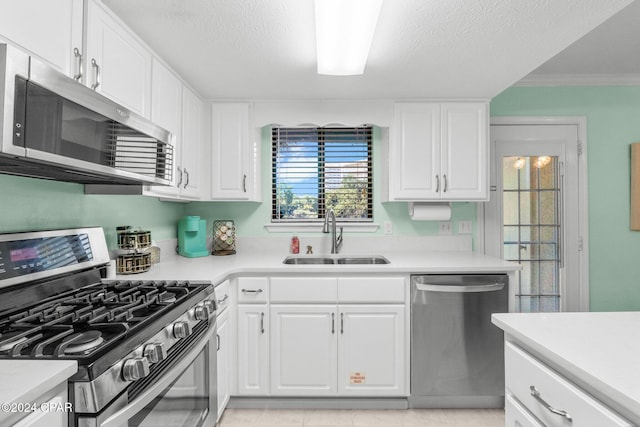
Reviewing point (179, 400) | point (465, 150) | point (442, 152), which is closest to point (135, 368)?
point (179, 400)

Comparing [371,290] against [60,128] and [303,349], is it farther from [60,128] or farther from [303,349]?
[60,128]

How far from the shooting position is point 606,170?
303 centimetres

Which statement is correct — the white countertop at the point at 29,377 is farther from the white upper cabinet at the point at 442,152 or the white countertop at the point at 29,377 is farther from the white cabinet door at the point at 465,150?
the white cabinet door at the point at 465,150

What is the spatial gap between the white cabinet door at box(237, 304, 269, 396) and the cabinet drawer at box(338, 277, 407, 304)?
1.68 feet

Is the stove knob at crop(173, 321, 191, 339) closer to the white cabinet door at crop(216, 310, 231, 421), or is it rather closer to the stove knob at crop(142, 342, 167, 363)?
the stove knob at crop(142, 342, 167, 363)

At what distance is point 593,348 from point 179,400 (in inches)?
53.0

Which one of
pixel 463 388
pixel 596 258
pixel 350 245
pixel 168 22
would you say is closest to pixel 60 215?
pixel 168 22

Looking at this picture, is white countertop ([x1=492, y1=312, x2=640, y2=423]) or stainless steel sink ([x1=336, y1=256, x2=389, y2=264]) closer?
white countertop ([x1=492, y1=312, x2=640, y2=423])

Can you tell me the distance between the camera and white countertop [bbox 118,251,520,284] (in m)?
1.97

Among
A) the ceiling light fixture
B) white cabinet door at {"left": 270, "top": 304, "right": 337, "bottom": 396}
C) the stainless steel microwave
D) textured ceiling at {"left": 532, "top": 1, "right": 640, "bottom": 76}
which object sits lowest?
white cabinet door at {"left": 270, "top": 304, "right": 337, "bottom": 396}

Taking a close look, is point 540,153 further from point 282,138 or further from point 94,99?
point 94,99

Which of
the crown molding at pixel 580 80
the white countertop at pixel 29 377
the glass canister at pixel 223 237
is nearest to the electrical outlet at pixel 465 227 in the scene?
the crown molding at pixel 580 80

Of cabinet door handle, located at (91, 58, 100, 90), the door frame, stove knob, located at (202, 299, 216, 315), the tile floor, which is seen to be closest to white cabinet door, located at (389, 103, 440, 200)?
the door frame

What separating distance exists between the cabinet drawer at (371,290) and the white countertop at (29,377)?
63.0 inches
